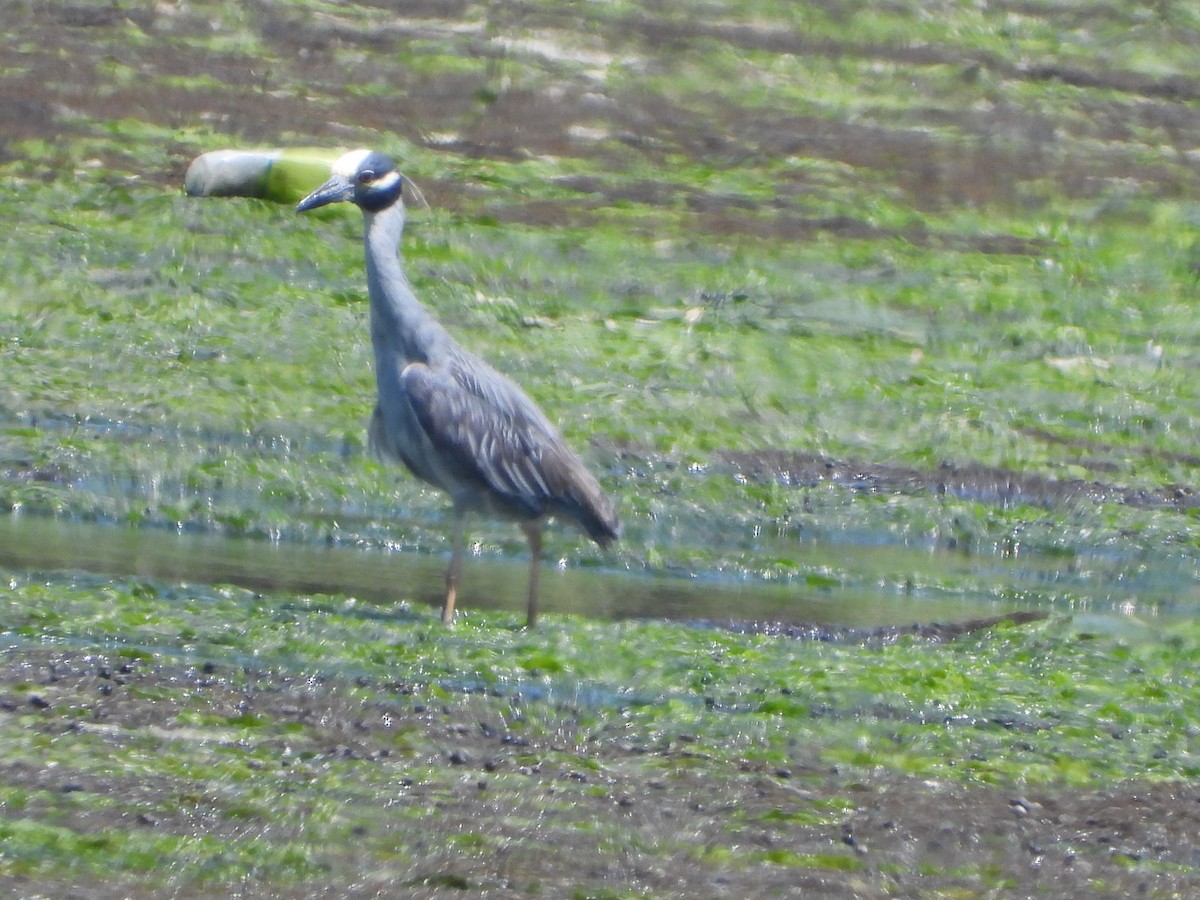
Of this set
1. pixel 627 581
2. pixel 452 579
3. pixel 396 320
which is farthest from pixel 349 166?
pixel 627 581

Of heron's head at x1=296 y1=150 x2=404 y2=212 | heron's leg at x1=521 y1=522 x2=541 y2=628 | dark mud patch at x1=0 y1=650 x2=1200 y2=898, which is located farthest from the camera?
heron's head at x1=296 y1=150 x2=404 y2=212

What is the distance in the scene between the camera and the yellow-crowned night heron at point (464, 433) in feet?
28.0

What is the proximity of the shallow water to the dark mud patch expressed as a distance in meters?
1.79

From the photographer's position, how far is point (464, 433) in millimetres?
8516

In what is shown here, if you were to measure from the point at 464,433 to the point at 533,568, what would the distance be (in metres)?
0.60

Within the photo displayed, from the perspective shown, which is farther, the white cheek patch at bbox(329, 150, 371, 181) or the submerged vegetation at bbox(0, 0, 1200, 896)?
the white cheek patch at bbox(329, 150, 371, 181)

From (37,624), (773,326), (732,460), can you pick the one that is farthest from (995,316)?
(37,624)

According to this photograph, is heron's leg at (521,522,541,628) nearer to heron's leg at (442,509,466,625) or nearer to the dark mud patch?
heron's leg at (442,509,466,625)

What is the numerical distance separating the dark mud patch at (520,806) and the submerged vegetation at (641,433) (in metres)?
0.02

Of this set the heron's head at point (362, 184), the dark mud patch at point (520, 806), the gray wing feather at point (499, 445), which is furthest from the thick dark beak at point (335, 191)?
the dark mud patch at point (520, 806)

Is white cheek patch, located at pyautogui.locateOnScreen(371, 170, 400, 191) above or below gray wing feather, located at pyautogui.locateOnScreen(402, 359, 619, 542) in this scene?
above

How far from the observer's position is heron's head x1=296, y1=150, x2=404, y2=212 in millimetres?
8945

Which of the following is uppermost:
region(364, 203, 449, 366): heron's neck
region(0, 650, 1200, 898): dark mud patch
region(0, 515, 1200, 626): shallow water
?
region(364, 203, 449, 366): heron's neck

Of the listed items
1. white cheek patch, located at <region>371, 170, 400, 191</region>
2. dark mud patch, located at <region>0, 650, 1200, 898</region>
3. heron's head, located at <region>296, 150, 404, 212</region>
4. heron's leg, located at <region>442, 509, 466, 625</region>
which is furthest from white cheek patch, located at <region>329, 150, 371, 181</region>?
dark mud patch, located at <region>0, 650, 1200, 898</region>
